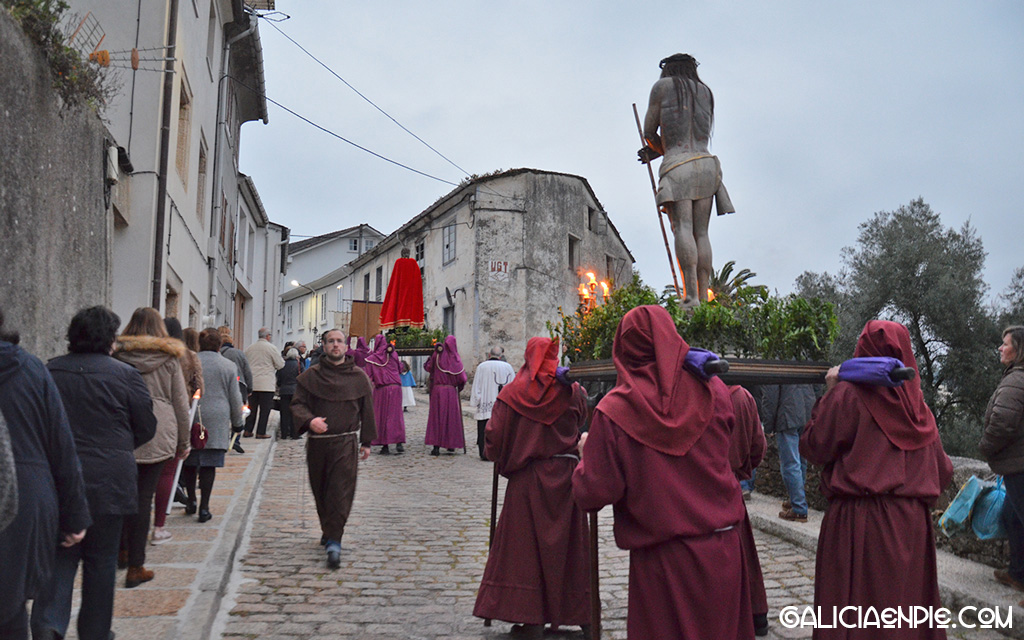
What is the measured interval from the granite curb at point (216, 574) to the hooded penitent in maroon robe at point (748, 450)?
3.19 metres

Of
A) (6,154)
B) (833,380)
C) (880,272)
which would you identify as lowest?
(833,380)

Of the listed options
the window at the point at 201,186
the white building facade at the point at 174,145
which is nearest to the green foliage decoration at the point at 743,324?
the white building facade at the point at 174,145

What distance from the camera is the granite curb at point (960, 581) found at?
511 centimetres

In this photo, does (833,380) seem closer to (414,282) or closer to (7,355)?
(7,355)

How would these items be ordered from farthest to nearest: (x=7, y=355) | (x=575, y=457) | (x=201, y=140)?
(x=201, y=140), (x=575, y=457), (x=7, y=355)

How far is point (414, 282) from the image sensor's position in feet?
71.6

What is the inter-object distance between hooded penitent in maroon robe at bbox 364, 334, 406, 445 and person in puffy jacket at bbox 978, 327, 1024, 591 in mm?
10138

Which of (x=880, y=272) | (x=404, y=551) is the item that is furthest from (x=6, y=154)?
(x=880, y=272)

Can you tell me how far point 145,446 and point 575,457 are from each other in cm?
286

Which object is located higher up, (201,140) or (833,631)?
(201,140)

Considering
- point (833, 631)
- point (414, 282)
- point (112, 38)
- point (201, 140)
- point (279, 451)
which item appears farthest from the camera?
point (414, 282)

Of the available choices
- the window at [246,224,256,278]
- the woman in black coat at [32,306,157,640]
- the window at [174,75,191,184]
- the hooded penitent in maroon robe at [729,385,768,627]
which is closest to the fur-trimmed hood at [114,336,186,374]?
the woman in black coat at [32,306,157,640]

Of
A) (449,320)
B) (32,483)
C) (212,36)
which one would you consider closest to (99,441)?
(32,483)

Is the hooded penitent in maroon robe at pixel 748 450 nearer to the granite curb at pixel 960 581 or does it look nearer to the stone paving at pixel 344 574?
the stone paving at pixel 344 574
